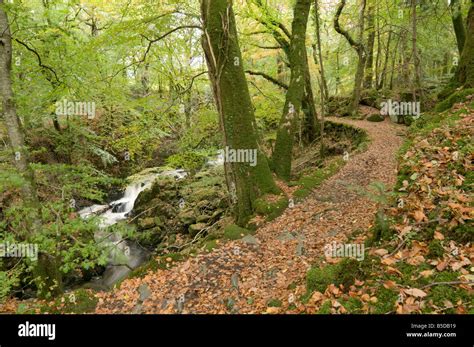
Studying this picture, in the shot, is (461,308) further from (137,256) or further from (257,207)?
(137,256)

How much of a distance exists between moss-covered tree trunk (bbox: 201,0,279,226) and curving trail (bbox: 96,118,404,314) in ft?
3.63

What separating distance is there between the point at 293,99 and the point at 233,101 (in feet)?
9.53

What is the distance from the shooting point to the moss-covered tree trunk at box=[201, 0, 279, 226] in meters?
7.36

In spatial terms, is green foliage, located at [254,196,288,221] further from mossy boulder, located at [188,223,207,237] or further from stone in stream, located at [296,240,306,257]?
mossy boulder, located at [188,223,207,237]

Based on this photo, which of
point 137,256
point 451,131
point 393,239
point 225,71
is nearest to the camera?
point 393,239

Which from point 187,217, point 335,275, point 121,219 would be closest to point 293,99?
point 187,217

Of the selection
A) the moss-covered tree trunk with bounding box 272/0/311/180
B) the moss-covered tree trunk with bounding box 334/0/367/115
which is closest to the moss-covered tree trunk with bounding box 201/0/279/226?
the moss-covered tree trunk with bounding box 272/0/311/180

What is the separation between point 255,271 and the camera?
536 cm

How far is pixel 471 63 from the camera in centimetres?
880

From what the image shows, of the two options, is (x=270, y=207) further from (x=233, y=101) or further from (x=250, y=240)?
(x=233, y=101)

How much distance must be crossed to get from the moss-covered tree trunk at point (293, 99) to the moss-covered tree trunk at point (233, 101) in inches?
67.9

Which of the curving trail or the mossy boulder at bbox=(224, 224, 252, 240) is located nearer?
the curving trail
